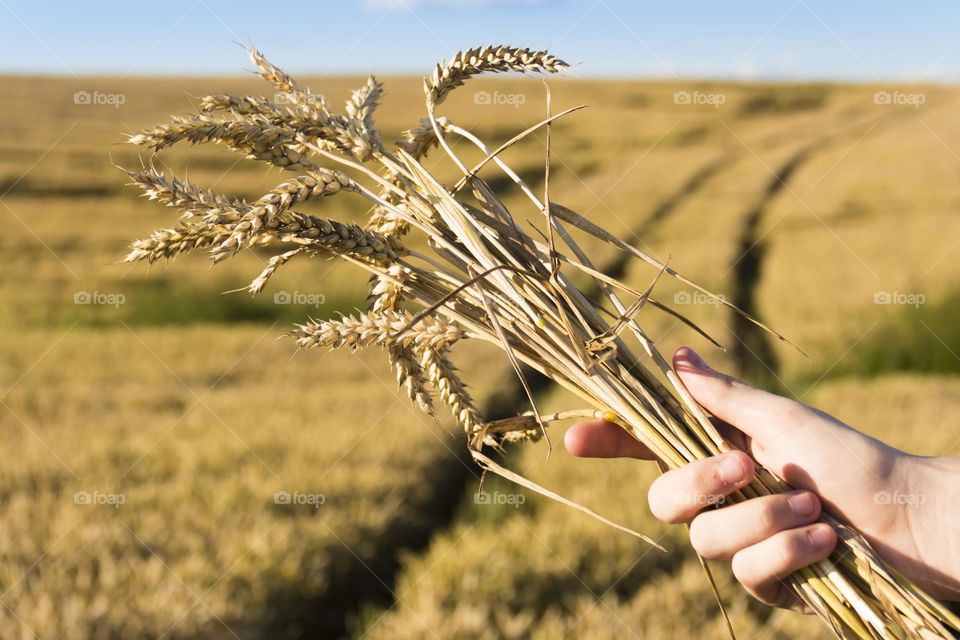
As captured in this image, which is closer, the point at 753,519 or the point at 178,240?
the point at 178,240

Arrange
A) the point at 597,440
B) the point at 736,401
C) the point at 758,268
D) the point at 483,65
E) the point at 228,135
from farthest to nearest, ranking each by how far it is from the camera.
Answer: the point at 758,268 → the point at 597,440 → the point at 736,401 → the point at 483,65 → the point at 228,135

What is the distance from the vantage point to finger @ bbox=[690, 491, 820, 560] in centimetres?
138

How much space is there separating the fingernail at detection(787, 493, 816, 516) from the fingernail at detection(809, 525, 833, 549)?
0.11ft

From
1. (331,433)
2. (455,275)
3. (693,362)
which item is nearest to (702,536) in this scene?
(693,362)

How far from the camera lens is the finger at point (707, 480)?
4.33 feet

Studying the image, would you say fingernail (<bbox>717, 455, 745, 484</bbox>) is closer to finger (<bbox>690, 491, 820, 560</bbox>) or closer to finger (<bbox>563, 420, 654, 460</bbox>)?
finger (<bbox>690, 491, 820, 560</bbox>)

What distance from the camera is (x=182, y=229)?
1141 mm

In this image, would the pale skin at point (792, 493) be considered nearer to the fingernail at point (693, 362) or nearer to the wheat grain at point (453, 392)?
the fingernail at point (693, 362)

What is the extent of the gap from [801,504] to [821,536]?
0.06m

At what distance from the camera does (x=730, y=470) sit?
1.32 meters

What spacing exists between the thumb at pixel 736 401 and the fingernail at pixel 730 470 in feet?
0.77

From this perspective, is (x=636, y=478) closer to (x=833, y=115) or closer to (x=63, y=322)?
(x=63, y=322)

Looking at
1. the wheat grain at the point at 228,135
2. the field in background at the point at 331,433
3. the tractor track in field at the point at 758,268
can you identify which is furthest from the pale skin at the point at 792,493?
the tractor track in field at the point at 758,268

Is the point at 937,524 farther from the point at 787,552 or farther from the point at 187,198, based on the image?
the point at 187,198
